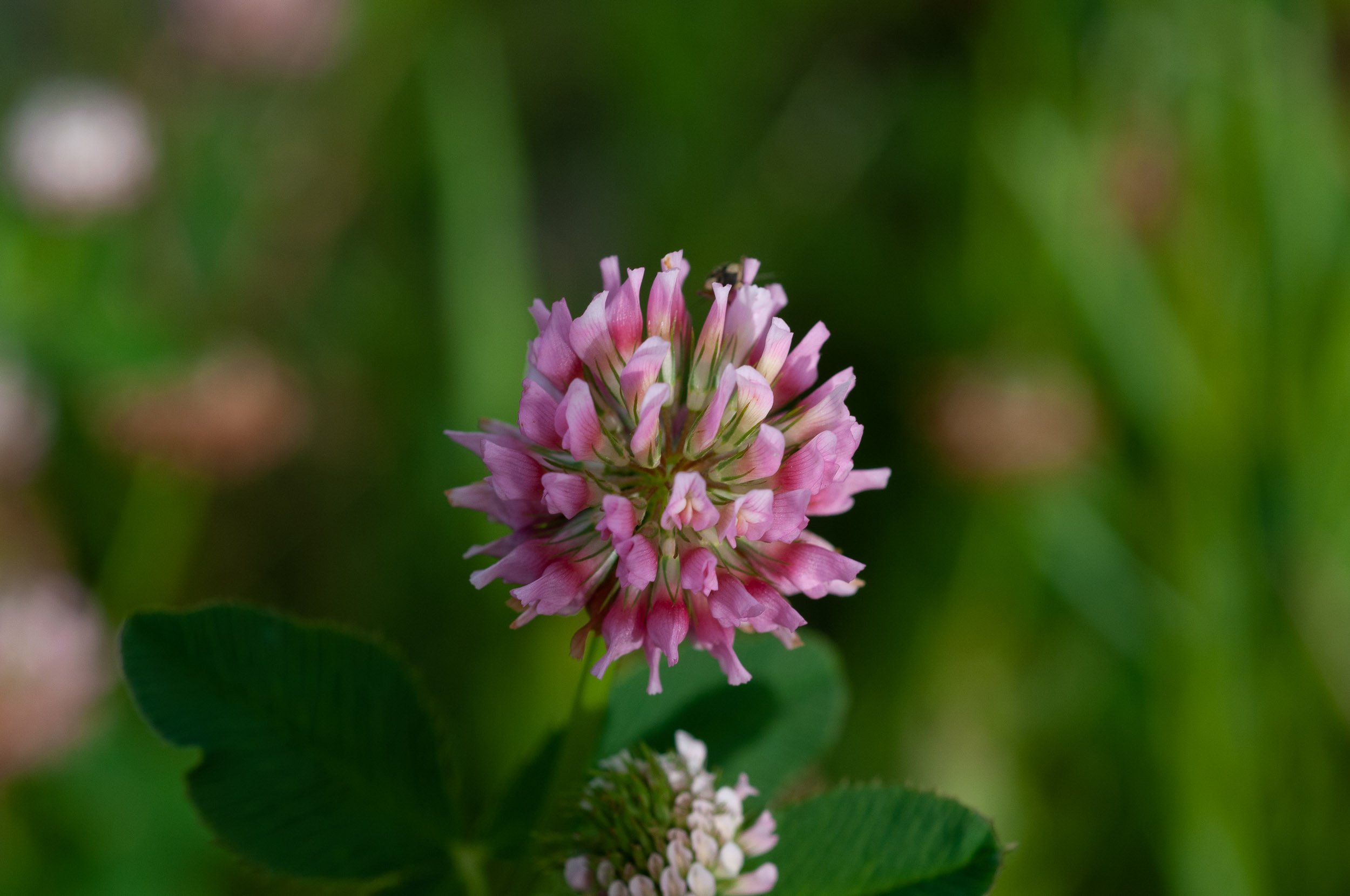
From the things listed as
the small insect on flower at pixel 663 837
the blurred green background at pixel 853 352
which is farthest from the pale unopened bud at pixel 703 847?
the blurred green background at pixel 853 352

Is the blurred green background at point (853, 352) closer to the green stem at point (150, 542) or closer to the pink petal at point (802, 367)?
the green stem at point (150, 542)

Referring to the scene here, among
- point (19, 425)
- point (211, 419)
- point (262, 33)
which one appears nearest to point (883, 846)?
point (211, 419)

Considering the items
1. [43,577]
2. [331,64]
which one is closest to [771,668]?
[43,577]

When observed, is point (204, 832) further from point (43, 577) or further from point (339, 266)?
point (339, 266)

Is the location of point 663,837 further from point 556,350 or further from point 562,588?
point 556,350

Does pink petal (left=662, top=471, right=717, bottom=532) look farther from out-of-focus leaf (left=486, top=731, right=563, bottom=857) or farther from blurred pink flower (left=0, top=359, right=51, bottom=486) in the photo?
blurred pink flower (left=0, top=359, right=51, bottom=486)

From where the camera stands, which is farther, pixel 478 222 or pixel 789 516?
pixel 478 222
